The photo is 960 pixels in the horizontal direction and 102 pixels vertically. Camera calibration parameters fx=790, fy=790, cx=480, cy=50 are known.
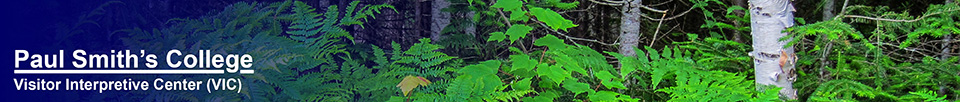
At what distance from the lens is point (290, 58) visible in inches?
110

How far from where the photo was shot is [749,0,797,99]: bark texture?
3.10m

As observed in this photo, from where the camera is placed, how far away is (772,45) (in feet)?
10.4

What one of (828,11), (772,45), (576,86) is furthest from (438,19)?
(828,11)

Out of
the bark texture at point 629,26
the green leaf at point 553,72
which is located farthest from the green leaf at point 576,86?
the bark texture at point 629,26

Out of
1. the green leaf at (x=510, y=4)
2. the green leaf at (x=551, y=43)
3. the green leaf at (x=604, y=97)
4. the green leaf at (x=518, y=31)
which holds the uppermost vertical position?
the green leaf at (x=510, y=4)

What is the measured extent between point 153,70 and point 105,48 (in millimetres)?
371

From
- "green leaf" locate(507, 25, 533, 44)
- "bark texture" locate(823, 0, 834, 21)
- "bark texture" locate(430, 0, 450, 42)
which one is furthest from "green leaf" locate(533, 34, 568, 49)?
"bark texture" locate(823, 0, 834, 21)

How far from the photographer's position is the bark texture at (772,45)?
3.10 metres

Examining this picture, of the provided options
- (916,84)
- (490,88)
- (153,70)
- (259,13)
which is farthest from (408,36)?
(916,84)

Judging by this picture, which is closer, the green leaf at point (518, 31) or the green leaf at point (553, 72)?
the green leaf at point (553, 72)

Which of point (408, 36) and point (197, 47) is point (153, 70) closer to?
point (197, 47)

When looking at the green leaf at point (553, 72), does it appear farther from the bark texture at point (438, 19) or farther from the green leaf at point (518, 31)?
the bark texture at point (438, 19)
